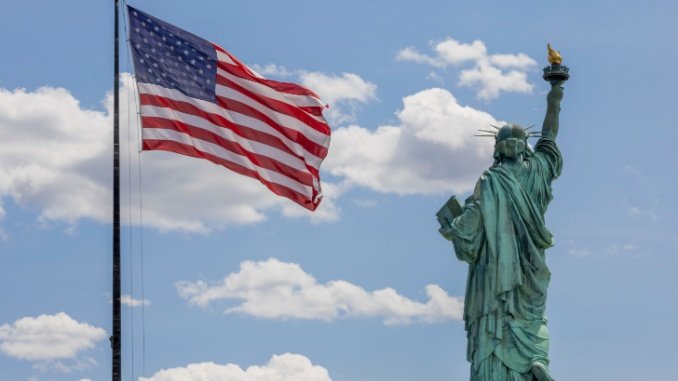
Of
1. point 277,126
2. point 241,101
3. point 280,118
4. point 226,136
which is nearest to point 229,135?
point 226,136

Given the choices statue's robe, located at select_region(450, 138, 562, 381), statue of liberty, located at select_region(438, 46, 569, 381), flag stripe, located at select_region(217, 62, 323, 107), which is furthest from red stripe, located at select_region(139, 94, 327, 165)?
statue's robe, located at select_region(450, 138, 562, 381)

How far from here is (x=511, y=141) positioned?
103ft

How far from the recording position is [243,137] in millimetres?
31391

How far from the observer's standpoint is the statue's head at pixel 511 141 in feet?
103

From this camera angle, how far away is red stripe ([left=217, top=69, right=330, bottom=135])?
31.5 m

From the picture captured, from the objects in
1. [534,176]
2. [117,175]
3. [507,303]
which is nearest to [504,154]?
[534,176]

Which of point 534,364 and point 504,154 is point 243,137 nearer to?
point 504,154

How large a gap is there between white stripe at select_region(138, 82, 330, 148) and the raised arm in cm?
446

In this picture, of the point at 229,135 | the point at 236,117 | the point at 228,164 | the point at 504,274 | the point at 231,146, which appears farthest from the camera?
the point at 236,117

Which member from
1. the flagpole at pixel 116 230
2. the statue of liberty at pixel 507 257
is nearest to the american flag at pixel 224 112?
the flagpole at pixel 116 230

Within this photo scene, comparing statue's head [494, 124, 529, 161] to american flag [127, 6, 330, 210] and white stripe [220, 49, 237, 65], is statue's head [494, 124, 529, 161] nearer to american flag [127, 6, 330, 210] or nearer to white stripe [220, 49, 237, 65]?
american flag [127, 6, 330, 210]

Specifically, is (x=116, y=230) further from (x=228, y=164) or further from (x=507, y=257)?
(x=507, y=257)

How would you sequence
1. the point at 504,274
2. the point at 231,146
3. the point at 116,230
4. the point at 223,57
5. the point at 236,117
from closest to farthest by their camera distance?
the point at 116,230
the point at 504,274
the point at 231,146
the point at 236,117
the point at 223,57

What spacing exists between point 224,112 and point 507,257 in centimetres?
625
